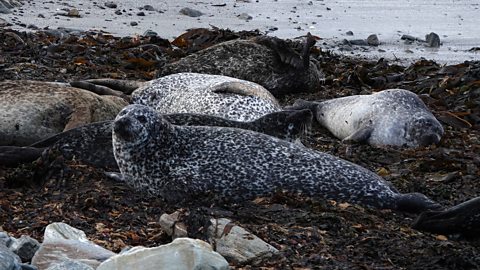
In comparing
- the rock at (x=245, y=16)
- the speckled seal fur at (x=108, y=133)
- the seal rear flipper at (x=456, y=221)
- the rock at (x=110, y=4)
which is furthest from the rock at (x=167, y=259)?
the rock at (x=110, y=4)

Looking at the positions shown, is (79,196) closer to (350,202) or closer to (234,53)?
(350,202)

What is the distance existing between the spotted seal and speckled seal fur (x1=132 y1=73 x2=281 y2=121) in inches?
24.0

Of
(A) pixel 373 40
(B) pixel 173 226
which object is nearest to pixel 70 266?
→ (B) pixel 173 226

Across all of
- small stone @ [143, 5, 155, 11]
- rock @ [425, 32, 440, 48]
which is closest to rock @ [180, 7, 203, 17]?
small stone @ [143, 5, 155, 11]

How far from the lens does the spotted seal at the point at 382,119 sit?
7078 mm

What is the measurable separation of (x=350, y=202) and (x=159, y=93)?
2.85 metres

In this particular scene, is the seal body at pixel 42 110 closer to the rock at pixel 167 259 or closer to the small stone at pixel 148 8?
the rock at pixel 167 259

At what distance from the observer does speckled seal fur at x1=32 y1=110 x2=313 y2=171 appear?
219 inches

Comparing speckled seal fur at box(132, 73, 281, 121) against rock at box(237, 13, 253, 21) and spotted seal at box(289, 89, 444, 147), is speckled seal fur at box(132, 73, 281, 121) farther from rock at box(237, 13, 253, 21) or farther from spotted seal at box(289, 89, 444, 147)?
rock at box(237, 13, 253, 21)

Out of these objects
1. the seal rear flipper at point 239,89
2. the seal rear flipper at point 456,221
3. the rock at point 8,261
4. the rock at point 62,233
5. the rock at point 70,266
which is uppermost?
the rock at point 70,266

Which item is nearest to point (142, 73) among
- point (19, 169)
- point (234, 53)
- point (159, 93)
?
point (234, 53)

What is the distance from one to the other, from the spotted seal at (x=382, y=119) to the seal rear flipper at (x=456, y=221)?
2.48 m

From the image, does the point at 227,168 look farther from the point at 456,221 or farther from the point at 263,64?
the point at 263,64

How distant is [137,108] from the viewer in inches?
201
